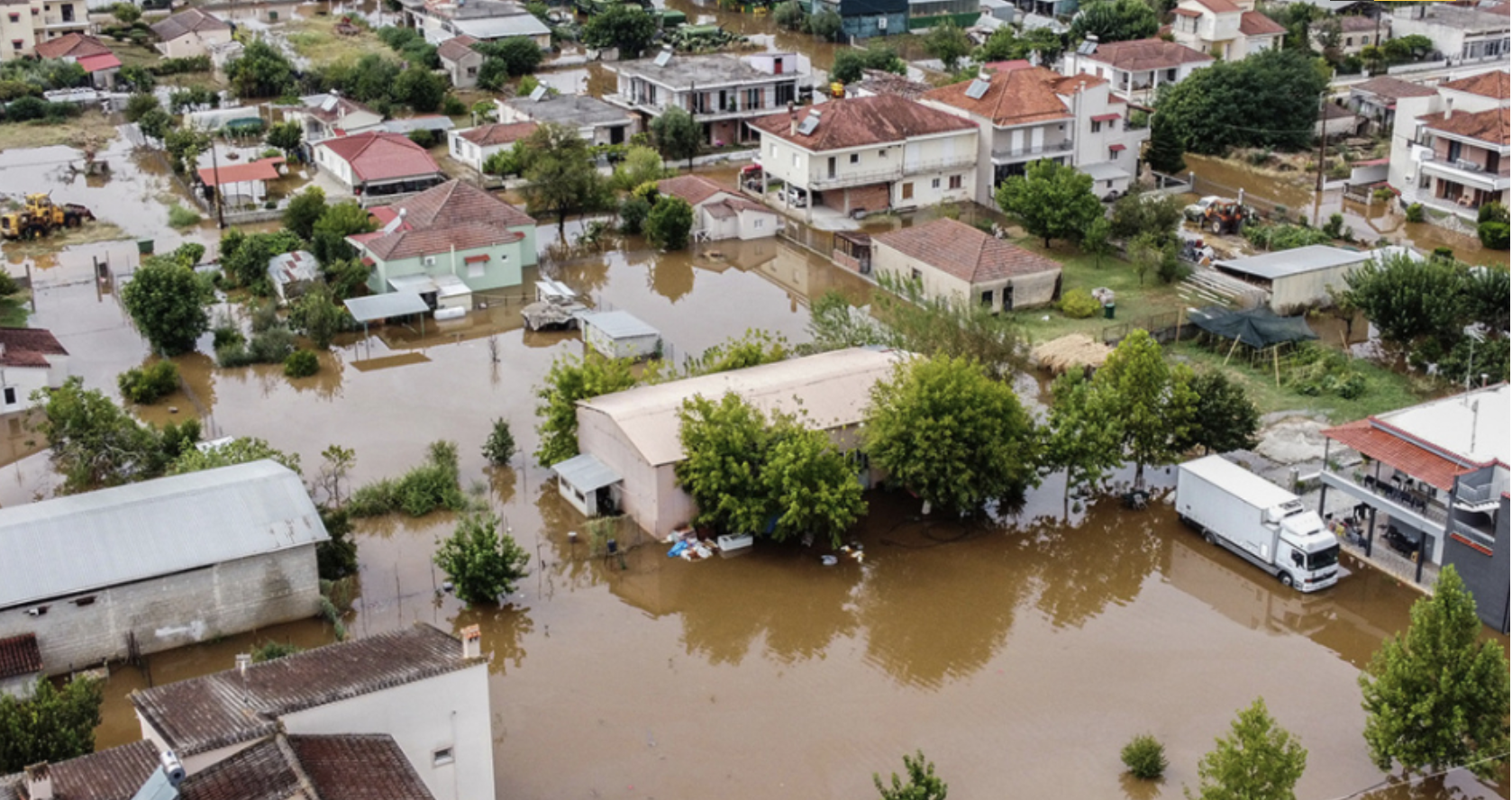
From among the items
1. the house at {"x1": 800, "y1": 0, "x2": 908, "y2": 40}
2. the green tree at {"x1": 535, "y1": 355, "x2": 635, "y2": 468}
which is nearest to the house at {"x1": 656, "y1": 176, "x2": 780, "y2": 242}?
the green tree at {"x1": 535, "y1": 355, "x2": 635, "y2": 468}

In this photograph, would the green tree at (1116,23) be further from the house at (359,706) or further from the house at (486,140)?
the house at (359,706)

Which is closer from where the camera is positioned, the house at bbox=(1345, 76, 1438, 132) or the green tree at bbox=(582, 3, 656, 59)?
the house at bbox=(1345, 76, 1438, 132)

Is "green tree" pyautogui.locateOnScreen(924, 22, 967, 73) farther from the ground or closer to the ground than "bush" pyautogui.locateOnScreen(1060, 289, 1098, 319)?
farther from the ground

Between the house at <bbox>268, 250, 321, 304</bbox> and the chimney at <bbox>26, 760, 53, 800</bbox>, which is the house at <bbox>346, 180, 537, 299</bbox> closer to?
the house at <bbox>268, 250, 321, 304</bbox>

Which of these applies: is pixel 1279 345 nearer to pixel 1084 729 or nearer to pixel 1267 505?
pixel 1267 505

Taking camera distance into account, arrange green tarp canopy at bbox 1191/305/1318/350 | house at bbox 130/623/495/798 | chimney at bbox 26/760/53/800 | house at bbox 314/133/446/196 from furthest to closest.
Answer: house at bbox 314/133/446/196
green tarp canopy at bbox 1191/305/1318/350
house at bbox 130/623/495/798
chimney at bbox 26/760/53/800

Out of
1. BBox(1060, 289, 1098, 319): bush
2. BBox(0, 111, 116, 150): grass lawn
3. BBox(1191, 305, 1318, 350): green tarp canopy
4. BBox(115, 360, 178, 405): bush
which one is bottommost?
BBox(115, 360, 178, 405): bush

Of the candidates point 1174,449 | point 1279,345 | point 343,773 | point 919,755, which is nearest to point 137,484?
point 343,773

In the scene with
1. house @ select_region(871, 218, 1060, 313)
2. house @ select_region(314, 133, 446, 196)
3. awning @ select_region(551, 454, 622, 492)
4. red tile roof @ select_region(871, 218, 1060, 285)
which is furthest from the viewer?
house @ select_region(314, 133, 446, 196)
